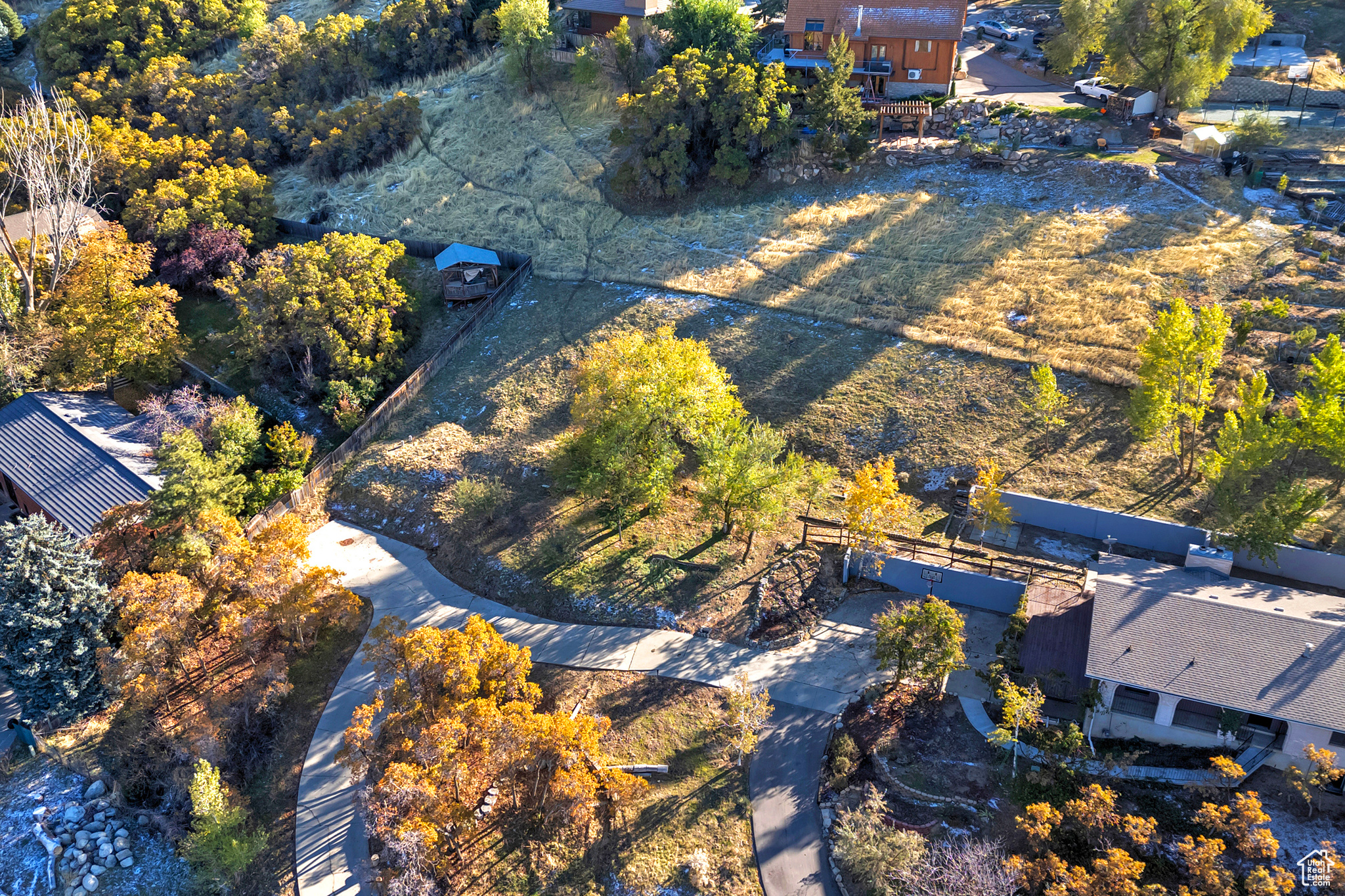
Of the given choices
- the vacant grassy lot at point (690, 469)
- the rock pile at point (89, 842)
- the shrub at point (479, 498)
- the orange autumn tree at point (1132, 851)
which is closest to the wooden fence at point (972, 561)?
the vacant grassy lot at point (690, 469)

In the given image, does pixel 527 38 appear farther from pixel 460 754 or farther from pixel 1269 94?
pixel 460 754

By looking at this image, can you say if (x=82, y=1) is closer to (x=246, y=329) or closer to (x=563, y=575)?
(x=246, y=329)

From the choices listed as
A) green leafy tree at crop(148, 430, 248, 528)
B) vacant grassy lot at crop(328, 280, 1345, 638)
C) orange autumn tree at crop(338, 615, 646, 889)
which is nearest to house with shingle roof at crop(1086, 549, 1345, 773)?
vacant grassy lot at crop(328, 280, 1345, 638)

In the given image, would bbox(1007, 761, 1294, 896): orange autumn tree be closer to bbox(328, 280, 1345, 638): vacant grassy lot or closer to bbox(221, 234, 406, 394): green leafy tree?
bbox(328, 280, 1345, 638): vacant grassy lot

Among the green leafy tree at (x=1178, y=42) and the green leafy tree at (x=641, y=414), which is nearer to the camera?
the green leafy tree at (x=641, y=414)

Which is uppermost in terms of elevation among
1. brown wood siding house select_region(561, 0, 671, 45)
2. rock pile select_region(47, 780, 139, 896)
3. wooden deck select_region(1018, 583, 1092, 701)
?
brown wood siding house select_region(561, 0, 671, 45)

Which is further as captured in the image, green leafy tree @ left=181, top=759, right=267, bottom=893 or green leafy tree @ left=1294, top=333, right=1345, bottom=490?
green leafy tree @ left=1294, top=333, right=1345, bottom=490

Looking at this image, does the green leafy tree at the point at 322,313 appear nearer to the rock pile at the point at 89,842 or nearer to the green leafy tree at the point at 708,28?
the rock pile at the point at 89,842
